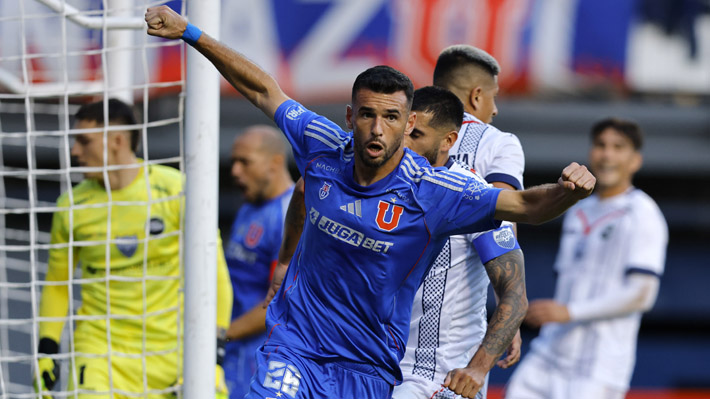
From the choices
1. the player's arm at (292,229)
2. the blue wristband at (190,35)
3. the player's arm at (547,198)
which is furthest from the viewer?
the player's arm at (292,229)

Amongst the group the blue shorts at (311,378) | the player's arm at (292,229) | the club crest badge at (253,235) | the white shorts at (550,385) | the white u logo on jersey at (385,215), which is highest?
the white u logo on jersey at (385,215)

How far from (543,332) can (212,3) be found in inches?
139

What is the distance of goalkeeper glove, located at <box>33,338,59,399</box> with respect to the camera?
5070 mm

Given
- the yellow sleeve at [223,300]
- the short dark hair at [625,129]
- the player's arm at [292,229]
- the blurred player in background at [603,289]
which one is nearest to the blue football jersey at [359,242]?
the player's arm at [292,229]

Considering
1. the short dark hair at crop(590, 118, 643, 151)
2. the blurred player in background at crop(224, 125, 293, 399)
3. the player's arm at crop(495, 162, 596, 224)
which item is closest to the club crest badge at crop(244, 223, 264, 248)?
the blurred player in background at crop(224, 125, 293, 399)

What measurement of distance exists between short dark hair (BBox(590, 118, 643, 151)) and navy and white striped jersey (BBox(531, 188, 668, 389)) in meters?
0.33

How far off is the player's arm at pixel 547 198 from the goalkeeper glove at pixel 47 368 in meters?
2.83

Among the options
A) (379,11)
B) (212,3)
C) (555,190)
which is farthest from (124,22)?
(379,11)

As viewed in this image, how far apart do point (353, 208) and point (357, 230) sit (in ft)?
0.26

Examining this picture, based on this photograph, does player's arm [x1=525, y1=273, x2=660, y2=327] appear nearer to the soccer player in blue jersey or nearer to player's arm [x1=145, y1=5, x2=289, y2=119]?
the soccer player in blue jersey

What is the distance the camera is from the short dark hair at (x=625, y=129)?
254 inches

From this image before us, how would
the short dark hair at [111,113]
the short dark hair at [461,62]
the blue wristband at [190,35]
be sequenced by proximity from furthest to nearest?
the short dark hair at [111,113] < the short dark hair at [461,62] < the blue wristband at [190,35]

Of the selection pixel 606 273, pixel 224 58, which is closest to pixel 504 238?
pixel 224 58

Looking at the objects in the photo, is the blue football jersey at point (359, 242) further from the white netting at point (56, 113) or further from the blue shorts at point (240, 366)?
the blue shorts at point (240, 366)
